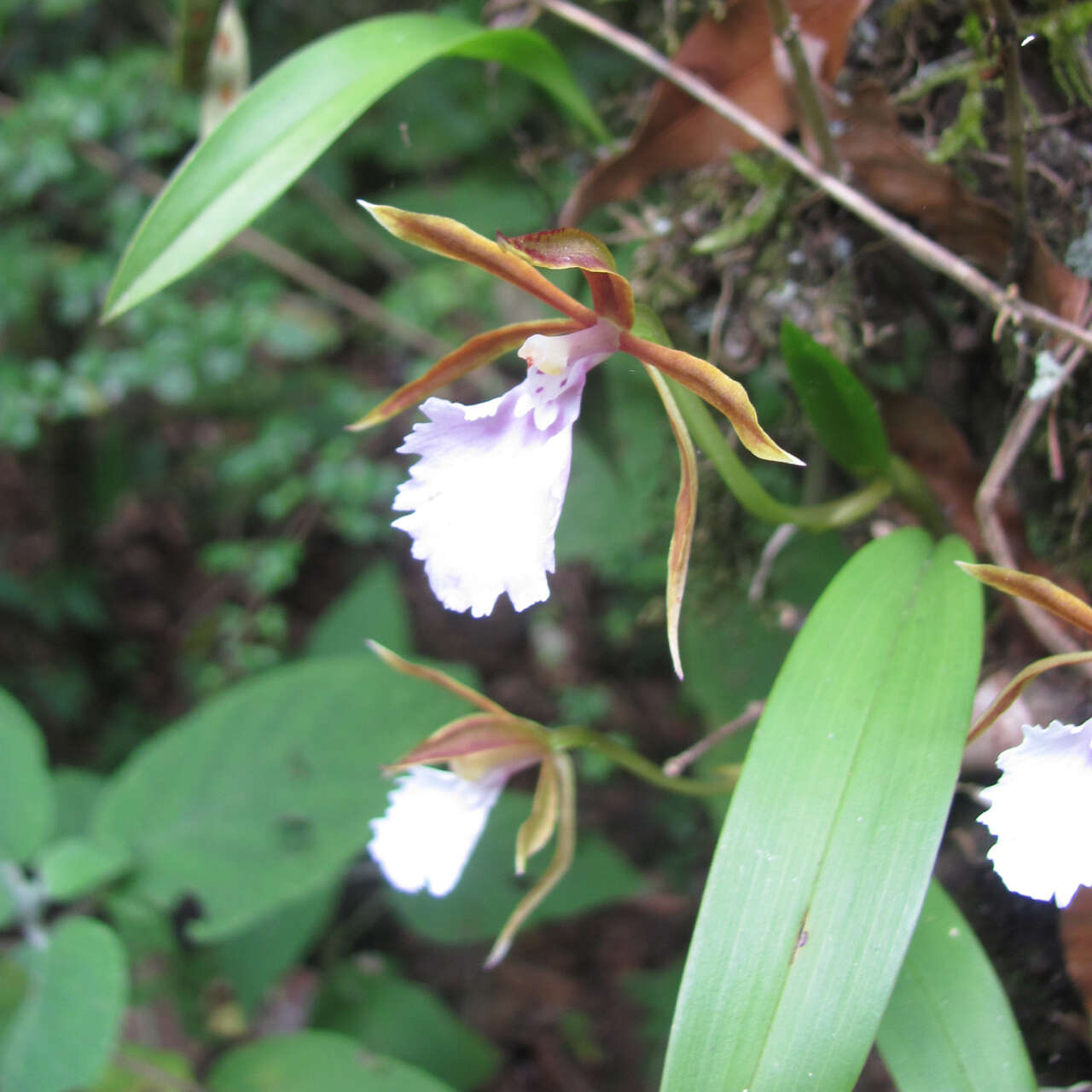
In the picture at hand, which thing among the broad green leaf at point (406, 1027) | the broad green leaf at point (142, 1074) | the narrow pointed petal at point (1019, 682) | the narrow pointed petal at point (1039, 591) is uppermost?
the narrow pointed petal at point (1039, 591)

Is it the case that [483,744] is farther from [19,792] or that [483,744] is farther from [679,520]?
[19,792]

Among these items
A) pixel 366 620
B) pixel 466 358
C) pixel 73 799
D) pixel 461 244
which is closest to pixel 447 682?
pixel 466 358

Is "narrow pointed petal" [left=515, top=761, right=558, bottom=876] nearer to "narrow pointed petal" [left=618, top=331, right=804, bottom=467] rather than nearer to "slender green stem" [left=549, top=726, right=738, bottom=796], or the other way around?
"slender green stem" [left=549, top=726, right=738, bottom=796]

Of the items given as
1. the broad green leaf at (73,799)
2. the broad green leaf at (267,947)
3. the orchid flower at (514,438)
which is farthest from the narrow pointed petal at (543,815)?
the broad green leaf at (73,799)

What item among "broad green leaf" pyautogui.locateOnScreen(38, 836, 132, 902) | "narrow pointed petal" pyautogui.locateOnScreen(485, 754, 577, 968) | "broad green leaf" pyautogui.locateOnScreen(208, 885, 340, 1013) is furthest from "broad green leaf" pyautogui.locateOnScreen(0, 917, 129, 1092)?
"narrow pointed petal" pyautogui.locateOnScreen(485, 754, 577, 968)

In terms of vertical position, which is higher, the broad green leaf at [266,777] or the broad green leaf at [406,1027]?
the broad green leaf at [266,777]

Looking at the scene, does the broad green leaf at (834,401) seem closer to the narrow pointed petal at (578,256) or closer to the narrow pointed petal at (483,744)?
the narrow pointed petal at (578,256)

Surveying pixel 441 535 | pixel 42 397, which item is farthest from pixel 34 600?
pixel 441 535
